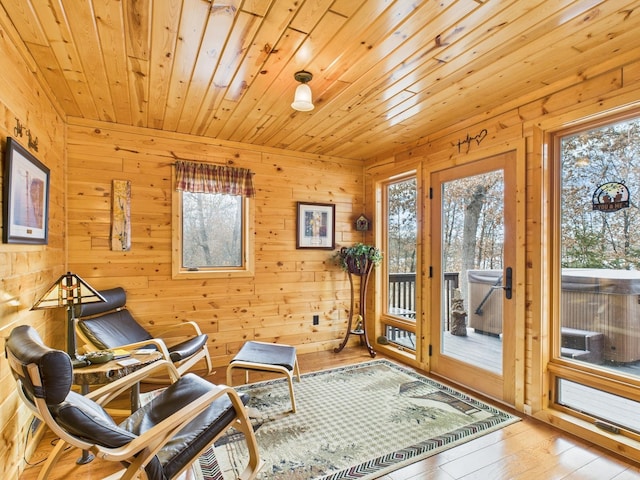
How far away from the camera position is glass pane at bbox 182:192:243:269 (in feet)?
12.3

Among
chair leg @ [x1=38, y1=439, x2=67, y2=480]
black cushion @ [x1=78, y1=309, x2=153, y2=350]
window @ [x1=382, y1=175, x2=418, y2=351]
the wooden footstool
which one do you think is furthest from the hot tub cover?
black cushion @ [x1=78, y1=309, x2=153, y2=350]

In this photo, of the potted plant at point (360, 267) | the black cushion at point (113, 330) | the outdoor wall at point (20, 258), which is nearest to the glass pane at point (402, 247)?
the potted plant at point (360, 267)

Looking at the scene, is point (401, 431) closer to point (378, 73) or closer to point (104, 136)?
point (378, 73)

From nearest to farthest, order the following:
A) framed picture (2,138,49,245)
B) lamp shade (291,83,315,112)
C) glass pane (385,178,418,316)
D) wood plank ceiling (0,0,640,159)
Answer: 1. wood plank ceiling (0,0,640,159)
2. framed picture (2,138,49,245)
3. lamp shade (291,83,315,112)
4. glass pane (385,178,418,316)

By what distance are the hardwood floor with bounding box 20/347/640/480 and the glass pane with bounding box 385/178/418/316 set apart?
173 centimetres

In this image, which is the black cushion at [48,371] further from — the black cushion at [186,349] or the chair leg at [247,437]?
the black cushion at [186,349]

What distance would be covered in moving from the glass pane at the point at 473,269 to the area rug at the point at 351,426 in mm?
456

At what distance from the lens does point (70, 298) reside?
2.27m

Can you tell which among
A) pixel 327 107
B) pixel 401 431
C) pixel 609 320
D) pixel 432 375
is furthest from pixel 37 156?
pixel 609 320

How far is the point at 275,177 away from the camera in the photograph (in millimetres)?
4125

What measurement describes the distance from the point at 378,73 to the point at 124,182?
260 centimetres

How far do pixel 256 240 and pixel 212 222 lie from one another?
0.53 metres

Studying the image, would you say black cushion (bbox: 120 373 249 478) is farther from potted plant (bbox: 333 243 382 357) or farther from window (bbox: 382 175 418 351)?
window (bbox: 382 175 418 351)

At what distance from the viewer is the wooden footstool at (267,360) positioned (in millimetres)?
2709
